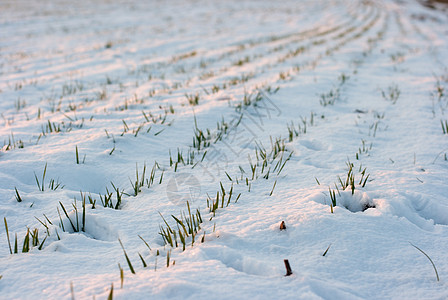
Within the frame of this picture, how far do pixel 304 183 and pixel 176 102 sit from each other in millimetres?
2853

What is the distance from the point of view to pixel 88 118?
13.4 ft

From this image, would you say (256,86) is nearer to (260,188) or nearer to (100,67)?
(260,188)

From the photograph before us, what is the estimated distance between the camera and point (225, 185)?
2438 millimetres

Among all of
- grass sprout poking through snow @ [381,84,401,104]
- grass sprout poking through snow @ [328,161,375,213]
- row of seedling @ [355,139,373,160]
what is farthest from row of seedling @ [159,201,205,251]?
grass sprout poking through snow @ [381,84,401,104]

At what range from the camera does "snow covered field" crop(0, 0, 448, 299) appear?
149 cm

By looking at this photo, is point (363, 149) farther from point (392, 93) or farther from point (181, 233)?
point (392, 93)

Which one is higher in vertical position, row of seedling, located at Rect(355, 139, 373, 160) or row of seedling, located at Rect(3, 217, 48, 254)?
row of seedling, located at Rect(355, 139, 373, 160)

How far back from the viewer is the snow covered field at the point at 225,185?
4.90ft

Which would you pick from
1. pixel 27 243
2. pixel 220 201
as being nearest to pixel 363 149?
pixel 220 201

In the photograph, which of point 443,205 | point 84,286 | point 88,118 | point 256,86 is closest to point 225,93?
point 256,86

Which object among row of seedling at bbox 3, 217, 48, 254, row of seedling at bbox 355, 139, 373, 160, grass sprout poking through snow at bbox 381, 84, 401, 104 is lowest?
row of seedling at bbox 3, 217, 48, 254

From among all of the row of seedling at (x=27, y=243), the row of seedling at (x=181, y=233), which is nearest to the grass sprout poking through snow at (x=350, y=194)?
the row of seedling at (x=181, y=233)

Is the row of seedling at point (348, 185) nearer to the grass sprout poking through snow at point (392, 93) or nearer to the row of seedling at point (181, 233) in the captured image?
the row of seedling at point (181, 233)

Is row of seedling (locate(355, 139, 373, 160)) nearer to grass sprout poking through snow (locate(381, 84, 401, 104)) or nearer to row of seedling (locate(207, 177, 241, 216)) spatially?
row of seedling (locate(207, 177, 241, 216))
